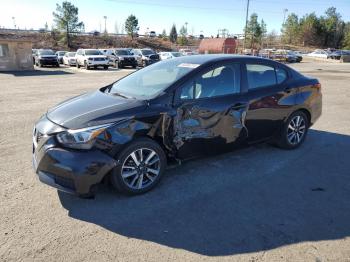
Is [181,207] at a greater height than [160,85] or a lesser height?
lesser

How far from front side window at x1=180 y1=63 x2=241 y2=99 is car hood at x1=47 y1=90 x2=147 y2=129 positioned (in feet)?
2.24

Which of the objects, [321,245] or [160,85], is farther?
[160,85]

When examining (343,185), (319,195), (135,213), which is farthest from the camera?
(343,185)

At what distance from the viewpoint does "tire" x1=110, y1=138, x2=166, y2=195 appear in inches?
153

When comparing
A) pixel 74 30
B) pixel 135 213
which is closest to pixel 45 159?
pixel 135 213

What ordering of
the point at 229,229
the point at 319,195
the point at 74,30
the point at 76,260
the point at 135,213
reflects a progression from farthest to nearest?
the point at 74,30, the point at 319,195, the point at 135,213, the point at 229,229, the point at 76,260

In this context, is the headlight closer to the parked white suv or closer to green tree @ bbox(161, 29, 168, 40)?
the parked white suv

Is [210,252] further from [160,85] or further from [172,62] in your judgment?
[172,62]

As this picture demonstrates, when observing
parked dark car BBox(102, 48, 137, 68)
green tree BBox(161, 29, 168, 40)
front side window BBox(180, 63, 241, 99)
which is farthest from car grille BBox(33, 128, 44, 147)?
green tree BBox(161, 29, 168, 40)

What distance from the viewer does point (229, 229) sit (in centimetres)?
341

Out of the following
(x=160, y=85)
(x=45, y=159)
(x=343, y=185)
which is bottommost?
(x=343, y=185)

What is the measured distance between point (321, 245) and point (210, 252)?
107 centimetres

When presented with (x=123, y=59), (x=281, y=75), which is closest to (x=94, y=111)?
(x=281, y=75)

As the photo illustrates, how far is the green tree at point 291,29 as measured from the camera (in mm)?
97562
